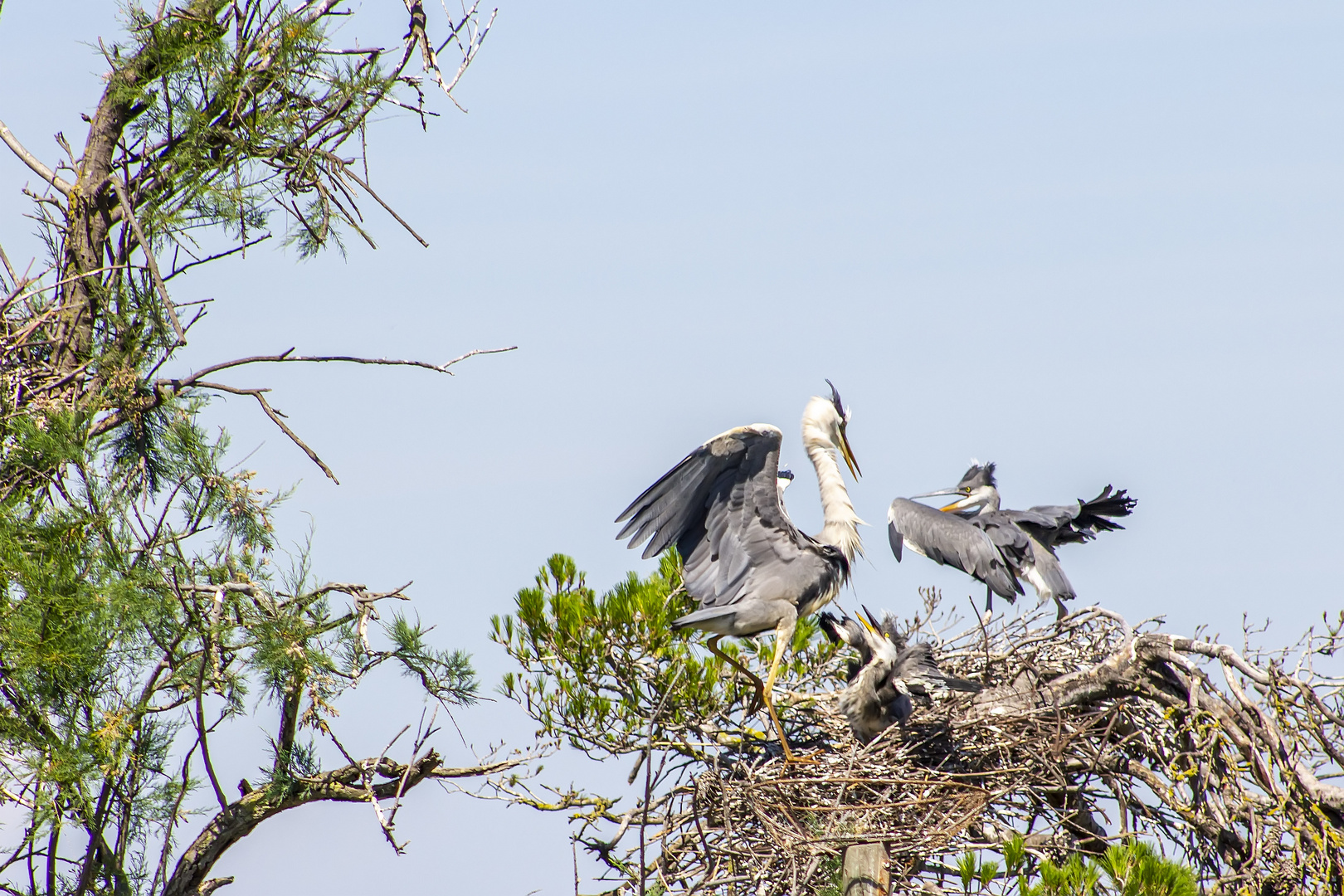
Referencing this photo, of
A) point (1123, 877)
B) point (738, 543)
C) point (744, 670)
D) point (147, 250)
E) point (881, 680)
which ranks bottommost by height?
point (1123, 877)

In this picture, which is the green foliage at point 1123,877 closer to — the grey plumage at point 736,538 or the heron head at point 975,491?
the grey plumage at point 736,538

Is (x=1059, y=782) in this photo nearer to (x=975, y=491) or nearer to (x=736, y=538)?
(x=736, y=538)

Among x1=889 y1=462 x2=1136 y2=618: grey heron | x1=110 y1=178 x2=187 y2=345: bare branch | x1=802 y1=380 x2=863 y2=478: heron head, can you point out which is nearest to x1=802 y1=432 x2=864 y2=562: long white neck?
x1=802 y1=380 x2=863 y2=478: heron head

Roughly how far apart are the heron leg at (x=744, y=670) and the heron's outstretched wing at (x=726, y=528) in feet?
0.69

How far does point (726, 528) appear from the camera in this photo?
273 inches

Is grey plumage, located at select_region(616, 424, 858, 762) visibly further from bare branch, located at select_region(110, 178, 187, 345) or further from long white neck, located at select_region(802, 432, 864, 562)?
bare branch, located at select_region(110, 178, 187, 345)

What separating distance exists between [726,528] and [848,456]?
4.47ft

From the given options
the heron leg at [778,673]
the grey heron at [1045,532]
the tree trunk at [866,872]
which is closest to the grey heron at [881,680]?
the heron leg at [778,673]

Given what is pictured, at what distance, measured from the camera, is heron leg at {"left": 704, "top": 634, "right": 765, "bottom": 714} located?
6555 millimetres

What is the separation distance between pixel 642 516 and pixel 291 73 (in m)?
3.01

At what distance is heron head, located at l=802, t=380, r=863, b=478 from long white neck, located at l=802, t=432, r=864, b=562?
0.03 meters

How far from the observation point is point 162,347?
6922 millimetres

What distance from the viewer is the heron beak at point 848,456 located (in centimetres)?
795

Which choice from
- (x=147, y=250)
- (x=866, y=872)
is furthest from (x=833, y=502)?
(x=147, y=250)
